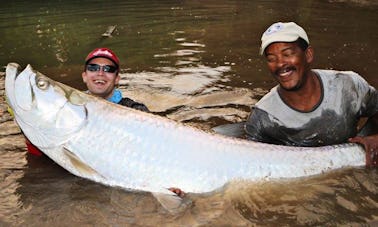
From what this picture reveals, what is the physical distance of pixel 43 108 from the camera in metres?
3.27

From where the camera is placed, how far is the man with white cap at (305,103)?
345 cm

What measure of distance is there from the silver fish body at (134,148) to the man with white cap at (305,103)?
1.37 feet

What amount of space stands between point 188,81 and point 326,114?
3.20 metres

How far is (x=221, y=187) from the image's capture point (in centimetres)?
326

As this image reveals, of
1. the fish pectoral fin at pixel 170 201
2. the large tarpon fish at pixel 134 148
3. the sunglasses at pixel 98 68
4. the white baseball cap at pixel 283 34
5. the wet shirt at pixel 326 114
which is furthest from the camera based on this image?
the sunglasses at pixel 98 68

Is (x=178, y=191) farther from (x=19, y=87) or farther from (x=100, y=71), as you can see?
(x=100, y=71)

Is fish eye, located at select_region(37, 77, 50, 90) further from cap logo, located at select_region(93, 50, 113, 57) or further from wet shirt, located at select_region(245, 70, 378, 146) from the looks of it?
wet shirt, located at select_region(245, 70, 378, 146)

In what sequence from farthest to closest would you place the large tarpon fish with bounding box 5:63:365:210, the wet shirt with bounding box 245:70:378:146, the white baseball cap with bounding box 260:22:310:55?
the wet shirt with bounding box 245:70:378:146 → the white baseball cap with bounding box 260:22:310:55 → the large tarpon fish with bounding box 5:63:365:210

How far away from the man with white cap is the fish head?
1.50m

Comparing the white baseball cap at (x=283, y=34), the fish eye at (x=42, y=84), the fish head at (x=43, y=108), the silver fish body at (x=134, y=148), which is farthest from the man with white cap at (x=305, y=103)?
the fish eye at (x=42, y=84)

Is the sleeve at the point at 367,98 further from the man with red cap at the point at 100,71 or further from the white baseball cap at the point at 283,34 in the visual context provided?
the man with red cap at the point at 100,71

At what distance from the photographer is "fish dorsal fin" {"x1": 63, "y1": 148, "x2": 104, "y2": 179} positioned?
329 centimetres

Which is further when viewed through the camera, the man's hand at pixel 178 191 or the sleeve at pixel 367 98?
the sleeve at pixel 367 98

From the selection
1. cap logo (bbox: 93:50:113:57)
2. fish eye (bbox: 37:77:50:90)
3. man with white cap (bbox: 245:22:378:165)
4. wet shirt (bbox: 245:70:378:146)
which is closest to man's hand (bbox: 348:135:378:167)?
man with white cap (bbox: 245:22:378:165)
